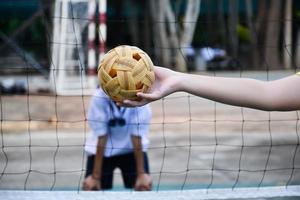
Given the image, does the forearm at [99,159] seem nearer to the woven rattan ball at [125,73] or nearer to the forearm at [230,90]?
the woven rattan ball at [125,73]

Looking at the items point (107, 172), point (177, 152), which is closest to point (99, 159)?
point (107, 172)

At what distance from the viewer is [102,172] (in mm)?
5531

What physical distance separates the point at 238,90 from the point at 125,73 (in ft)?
1.83

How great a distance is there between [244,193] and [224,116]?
27.8 ft

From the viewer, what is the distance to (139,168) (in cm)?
542

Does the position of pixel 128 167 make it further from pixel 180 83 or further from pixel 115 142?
pixel 180 83

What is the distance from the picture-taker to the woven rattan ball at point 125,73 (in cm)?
288

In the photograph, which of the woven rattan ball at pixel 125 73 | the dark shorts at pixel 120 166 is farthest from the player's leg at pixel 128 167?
the woven rattan ball at pixel 125 73

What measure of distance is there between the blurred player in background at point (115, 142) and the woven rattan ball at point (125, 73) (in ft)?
7.59

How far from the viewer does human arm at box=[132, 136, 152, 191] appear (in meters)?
5.32

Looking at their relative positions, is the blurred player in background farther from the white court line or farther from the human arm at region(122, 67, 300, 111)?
the human arm at region(122, 67, 300, 111)

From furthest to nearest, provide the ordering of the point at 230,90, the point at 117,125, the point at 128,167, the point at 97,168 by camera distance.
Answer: the point at 128,167 → the point at 117,125 → the point at 97,168 → the point at 230,90

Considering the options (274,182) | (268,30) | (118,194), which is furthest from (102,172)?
(268,30)

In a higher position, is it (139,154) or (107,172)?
(139,154)
